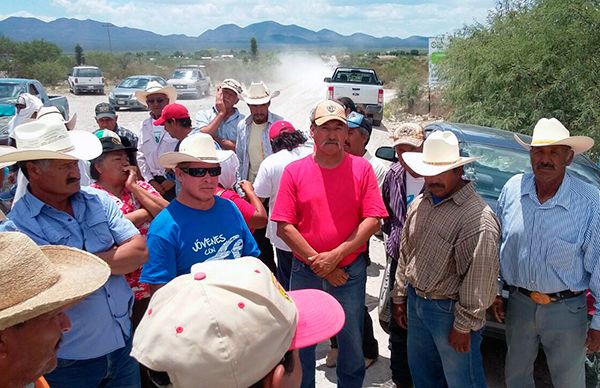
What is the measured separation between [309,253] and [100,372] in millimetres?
1381

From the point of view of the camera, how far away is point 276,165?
3.95 metres

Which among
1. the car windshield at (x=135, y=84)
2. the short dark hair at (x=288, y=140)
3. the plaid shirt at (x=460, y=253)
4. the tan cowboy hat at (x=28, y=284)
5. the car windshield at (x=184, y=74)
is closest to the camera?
the tan cowboy hat at (x=28, y=284)

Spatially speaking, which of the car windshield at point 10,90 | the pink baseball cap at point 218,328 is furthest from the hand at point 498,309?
the car windshield at point 10,90

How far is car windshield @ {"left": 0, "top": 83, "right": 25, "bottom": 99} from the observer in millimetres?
14281

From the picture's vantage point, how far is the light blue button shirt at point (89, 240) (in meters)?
2.36

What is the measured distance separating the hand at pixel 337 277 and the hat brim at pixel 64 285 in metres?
1.65

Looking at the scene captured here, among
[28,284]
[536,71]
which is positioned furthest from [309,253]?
[536,71]

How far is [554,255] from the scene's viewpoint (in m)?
2.87

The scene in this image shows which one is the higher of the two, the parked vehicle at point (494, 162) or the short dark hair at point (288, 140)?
the short dark hair at point (288, 140)

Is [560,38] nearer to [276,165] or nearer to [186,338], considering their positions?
[276,165]

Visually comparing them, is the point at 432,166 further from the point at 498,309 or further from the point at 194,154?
the point at 194,154

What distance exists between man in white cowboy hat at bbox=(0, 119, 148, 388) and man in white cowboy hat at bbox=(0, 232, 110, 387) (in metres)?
0.77

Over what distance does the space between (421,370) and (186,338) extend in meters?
2.30

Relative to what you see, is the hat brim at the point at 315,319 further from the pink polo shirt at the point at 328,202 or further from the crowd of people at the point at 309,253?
the pink polo shirt at the point at 328,202
